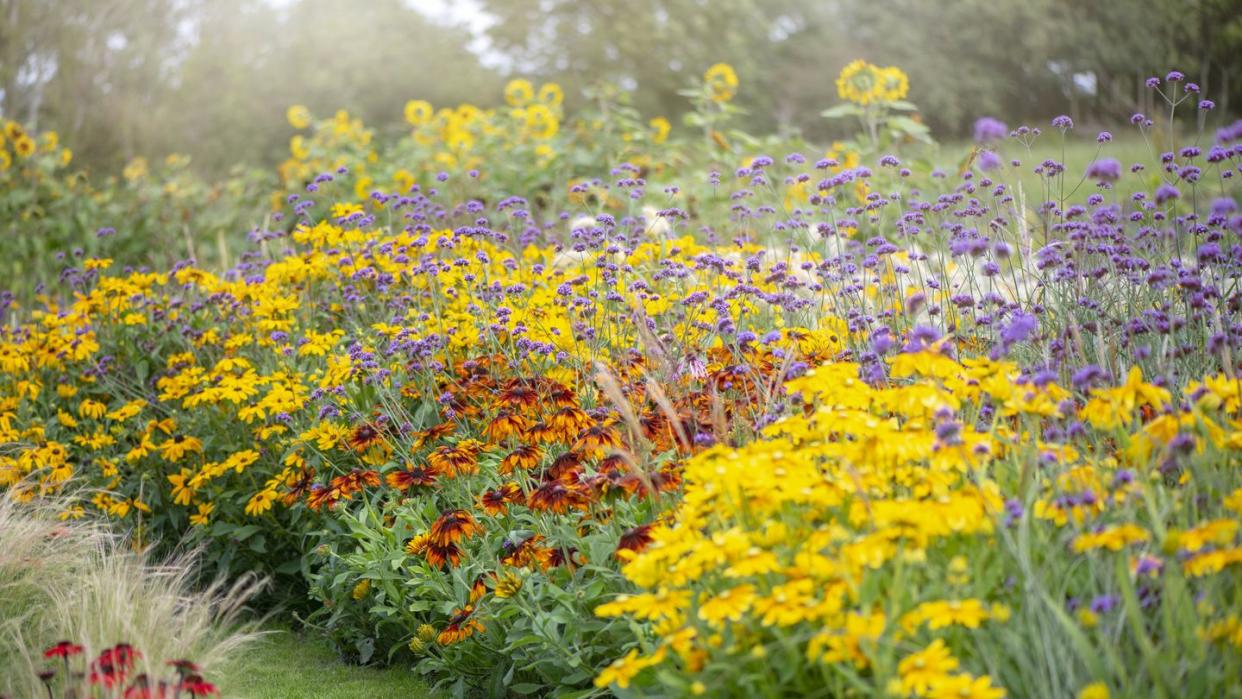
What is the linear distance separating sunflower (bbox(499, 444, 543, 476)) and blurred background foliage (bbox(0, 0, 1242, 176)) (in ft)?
43.4

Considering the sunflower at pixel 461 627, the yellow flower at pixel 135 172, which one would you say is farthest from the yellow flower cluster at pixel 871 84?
the yellow flower at pixel 135 172

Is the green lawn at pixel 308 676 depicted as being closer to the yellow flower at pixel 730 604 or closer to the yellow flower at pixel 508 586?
the yellow flower at pixel 508 586

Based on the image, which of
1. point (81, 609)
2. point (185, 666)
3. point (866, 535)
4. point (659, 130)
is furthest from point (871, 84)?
point (185, 666)

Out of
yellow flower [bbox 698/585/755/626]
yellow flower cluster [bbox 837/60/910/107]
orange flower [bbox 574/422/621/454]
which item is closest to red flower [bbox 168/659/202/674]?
orange flower [bbox 574/422/621/454]

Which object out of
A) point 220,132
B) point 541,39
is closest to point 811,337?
point 220,132

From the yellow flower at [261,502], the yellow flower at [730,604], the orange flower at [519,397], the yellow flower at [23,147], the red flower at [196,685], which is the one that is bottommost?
the yellow flower at [261,502]

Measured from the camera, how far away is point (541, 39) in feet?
97.5

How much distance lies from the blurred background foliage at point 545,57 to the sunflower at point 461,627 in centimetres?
1347

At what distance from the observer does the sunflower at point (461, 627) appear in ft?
10.3

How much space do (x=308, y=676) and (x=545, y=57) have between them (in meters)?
27.2

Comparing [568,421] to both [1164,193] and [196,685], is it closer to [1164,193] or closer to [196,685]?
[196,685]

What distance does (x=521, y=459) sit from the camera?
10.5 ft

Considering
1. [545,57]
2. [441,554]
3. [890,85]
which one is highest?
[545,57]

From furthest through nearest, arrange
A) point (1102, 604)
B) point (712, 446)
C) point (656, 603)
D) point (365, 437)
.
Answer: point (365, 437)
point (712, 446)
point (656, 603)
point (1102, 604)
